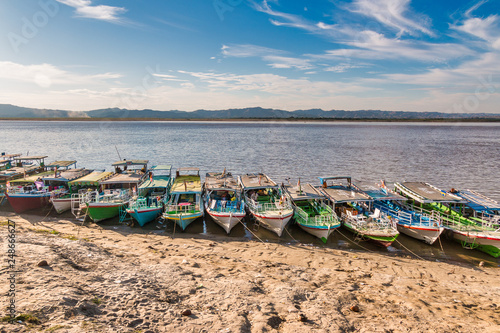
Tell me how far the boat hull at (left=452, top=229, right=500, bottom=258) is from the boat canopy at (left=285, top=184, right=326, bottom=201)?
9.66 meters

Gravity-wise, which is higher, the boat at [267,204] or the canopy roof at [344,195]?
the canopy roof at [344,195]

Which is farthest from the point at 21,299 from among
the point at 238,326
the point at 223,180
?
the point at 223,180

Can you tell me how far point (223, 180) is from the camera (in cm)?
2656

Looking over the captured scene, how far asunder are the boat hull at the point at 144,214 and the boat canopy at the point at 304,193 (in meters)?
11.3

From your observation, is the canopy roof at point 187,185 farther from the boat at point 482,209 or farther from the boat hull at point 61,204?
the boat at point 482,209

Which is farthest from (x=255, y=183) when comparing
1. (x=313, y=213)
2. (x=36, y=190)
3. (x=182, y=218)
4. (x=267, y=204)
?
(x=36, y=190)

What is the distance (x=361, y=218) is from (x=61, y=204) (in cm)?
2546

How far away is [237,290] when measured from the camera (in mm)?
11344

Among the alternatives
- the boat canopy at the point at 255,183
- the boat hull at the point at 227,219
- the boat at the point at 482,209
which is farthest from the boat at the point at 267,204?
the boat at the point at 482,209

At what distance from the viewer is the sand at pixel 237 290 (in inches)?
344

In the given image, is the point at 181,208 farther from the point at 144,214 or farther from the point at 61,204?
the point at 61,204

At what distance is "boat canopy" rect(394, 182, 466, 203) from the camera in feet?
70.2

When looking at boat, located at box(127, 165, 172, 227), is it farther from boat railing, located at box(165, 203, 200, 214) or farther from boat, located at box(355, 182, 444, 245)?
boat, located at box(355, 182, 444, 245)

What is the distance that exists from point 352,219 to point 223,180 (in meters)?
12.0
